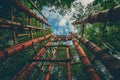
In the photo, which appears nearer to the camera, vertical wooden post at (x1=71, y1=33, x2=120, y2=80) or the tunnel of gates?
vertical wooden post at (x1=71, y1=33, x2=120, y2=80)

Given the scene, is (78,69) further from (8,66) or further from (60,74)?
(8,66)

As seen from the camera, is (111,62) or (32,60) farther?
(32,60)

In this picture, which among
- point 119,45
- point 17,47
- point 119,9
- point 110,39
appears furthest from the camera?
point 110,39

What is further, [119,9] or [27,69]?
[27,69]

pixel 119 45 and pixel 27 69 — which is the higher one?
pixel 119 45

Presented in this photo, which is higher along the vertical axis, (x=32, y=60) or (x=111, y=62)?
(x=111, y=62)

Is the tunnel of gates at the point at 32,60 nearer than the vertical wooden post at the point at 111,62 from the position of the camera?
No

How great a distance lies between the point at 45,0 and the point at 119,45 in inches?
162

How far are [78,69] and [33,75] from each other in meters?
1.89

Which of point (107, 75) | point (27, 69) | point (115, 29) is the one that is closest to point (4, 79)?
point (27, 69)

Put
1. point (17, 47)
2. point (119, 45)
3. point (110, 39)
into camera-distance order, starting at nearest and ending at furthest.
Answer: point (17, 47), point (119, 45), point (110, 39)

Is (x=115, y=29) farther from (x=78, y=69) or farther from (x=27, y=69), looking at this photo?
(x=27, y=69)

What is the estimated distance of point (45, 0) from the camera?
323 inches

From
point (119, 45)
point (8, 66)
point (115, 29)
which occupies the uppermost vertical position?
point (115, 29)
